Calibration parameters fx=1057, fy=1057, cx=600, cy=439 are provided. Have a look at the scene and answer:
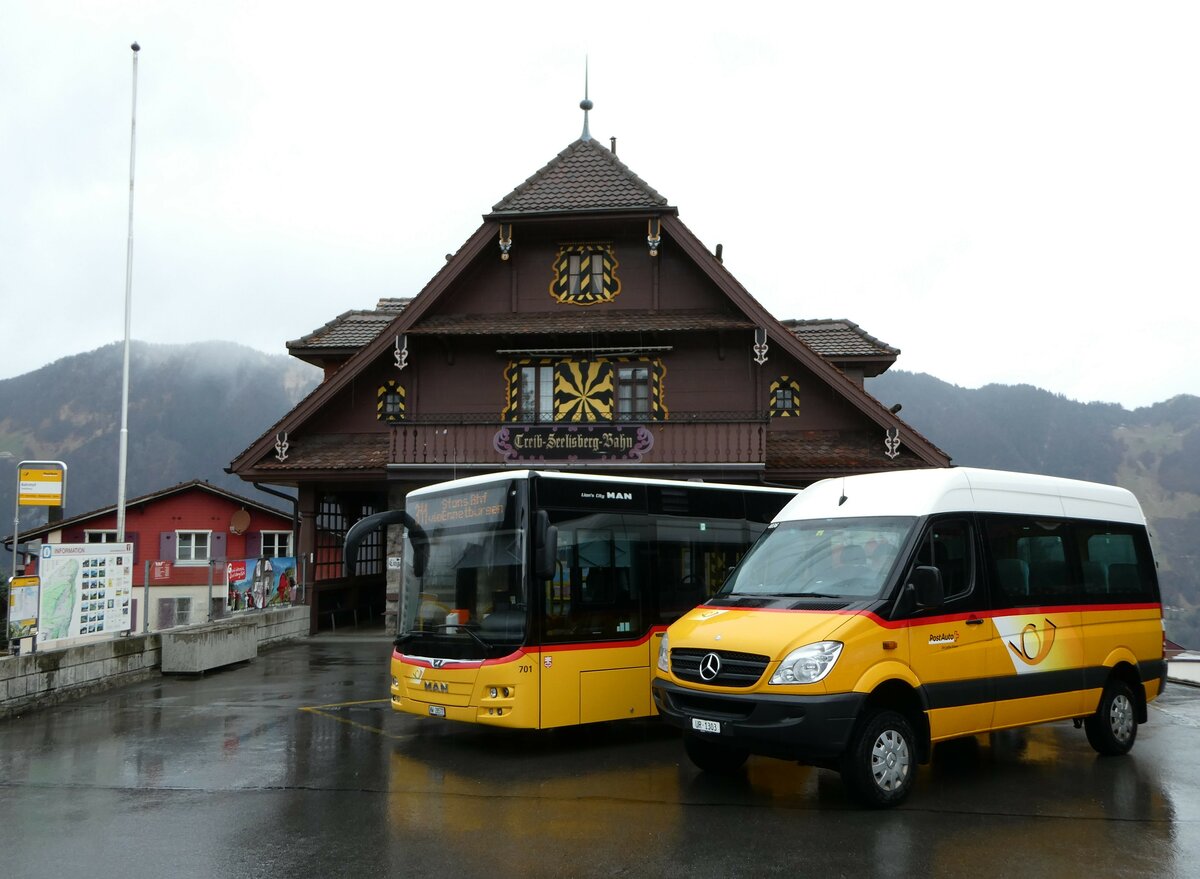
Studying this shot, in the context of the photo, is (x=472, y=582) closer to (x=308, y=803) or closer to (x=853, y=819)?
(x=308, y=803)

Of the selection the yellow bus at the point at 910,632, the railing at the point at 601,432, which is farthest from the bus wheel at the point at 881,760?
the railing at the point at 601,432

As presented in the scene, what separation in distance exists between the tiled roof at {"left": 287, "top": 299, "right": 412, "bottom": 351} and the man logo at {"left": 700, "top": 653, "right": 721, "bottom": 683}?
20.5 m

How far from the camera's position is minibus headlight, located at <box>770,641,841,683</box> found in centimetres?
753

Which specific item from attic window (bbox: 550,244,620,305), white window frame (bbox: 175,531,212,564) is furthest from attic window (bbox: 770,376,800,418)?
white window frame (bbox: 175,531,212,564)

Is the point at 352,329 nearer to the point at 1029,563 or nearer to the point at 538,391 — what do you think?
the point at 538,391

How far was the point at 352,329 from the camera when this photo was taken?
28625 mm

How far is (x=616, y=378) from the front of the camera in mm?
24094

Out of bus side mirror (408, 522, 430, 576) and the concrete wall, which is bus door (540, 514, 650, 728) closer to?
bus side mirror (408, 522, 430, 576)

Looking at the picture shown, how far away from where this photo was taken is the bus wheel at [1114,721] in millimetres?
9805

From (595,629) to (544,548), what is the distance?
1.27m

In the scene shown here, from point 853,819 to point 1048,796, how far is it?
1883 millimetres

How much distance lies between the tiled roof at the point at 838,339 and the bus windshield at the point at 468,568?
1737 centimetres

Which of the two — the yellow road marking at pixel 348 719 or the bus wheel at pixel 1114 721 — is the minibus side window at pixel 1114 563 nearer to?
the bus wheel at pixel 1114 721

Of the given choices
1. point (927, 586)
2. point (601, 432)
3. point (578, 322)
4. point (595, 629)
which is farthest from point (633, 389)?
point (927, 586)
